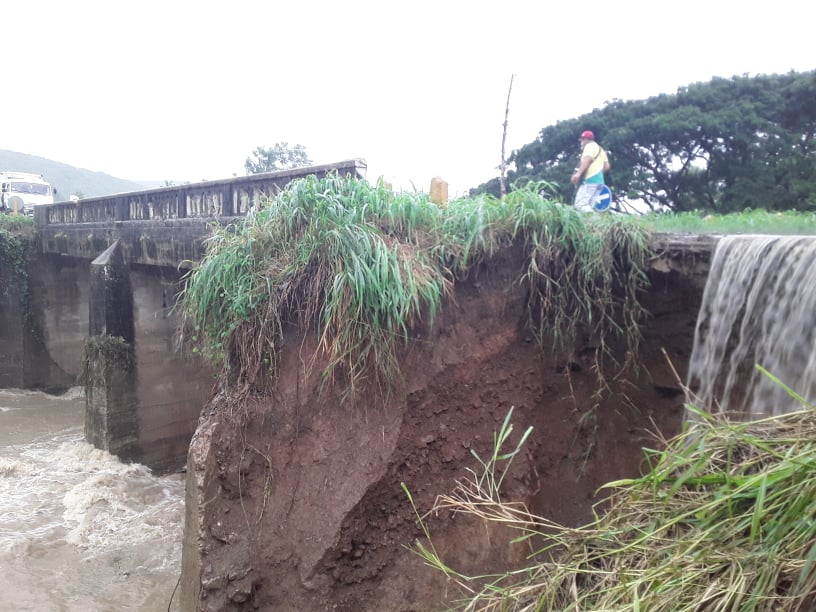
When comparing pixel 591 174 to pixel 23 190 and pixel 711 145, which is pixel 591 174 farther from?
pixel 23 190

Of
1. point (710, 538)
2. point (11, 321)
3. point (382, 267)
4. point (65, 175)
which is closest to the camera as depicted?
point (710, 538)

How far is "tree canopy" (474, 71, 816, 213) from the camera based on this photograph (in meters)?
13.1

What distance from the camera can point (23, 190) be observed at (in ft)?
69.9

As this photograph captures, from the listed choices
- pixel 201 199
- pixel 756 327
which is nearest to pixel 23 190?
pixel 201 199

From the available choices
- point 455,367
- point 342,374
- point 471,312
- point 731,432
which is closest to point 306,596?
point 342,374

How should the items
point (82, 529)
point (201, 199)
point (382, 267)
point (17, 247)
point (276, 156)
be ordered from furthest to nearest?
point (276, 156) < point (17, 247) < point (201, 199) < point (82, 529) < point (382, 267)

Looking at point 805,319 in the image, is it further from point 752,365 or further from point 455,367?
point 455,367

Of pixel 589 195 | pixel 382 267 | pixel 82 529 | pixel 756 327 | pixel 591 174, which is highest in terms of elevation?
pixel 591 174

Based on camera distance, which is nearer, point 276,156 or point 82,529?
point 82,529

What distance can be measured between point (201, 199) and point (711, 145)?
12847 mm

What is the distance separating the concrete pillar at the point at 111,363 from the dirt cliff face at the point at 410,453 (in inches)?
199

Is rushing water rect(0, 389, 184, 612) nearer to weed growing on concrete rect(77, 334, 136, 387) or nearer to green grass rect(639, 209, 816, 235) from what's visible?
weed growing on concrete rect(77, 334, 136, 387)

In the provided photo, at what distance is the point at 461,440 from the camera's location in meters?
3.80

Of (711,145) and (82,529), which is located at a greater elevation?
(711,145)
